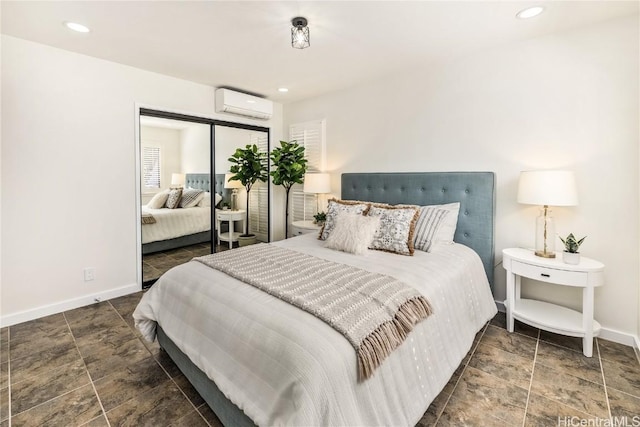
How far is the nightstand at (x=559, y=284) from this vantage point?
1.99 meters

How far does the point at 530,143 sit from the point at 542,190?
0.57m

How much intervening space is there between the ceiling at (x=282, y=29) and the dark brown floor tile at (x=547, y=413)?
2415 millimetres

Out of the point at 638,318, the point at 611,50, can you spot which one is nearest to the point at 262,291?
the point at 638,318

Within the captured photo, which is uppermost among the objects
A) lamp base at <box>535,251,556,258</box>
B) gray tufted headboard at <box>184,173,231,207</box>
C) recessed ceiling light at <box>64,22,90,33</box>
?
recessed ceiling light at <box>64,22,90,33</box>

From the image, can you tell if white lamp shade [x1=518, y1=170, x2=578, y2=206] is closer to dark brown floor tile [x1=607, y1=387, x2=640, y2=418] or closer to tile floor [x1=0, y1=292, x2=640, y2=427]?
tile floor [x1=0, y1=292, x2=640, y2=427]

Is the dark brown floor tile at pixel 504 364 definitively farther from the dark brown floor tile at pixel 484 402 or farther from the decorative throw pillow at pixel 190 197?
the decorative throw pillow at pixel 190 197

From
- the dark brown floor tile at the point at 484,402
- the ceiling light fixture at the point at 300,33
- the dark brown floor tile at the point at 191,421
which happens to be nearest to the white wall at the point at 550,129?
the dark brown floor tile at the point at 484,402

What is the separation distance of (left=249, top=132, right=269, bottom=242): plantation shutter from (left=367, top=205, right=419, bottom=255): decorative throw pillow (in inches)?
88.1

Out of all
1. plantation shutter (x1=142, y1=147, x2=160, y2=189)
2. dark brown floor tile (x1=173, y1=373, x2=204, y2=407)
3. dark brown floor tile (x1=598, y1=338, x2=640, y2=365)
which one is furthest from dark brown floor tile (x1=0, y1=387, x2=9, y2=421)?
dark brown floor tile (x1=598, y1=338, x2=640, y2=365)

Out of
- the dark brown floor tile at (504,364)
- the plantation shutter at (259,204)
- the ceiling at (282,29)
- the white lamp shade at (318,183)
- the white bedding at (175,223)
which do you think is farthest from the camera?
the plantation shutter at (259,204)

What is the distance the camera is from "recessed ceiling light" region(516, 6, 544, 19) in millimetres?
1977

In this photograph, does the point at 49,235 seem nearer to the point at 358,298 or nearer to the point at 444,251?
the point at 358,298

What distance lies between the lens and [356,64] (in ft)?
9.64

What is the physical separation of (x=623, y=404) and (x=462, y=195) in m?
1.69
